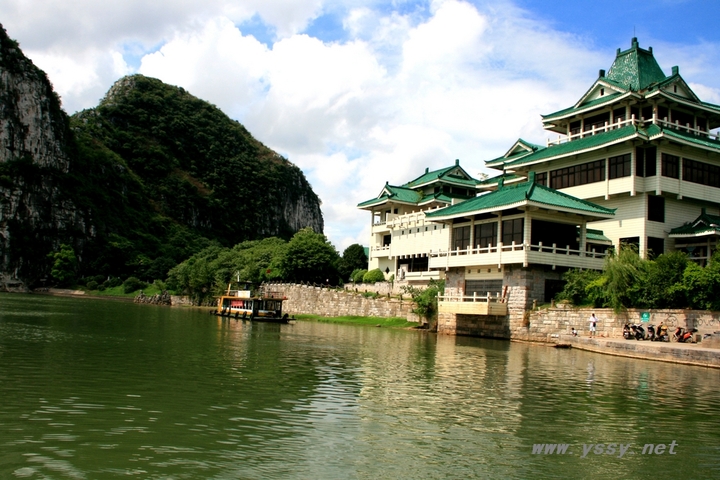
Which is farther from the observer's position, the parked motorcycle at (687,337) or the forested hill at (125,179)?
the forested hill at (125,179)

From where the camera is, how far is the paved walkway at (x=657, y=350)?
24.2 meters

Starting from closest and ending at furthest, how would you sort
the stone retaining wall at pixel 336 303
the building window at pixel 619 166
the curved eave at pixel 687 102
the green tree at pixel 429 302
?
the building window at pixel 619 166
the curved eave at pixel 687 102
the green tree at pixel 429 302
the stone retaining wall at pixel 336 303

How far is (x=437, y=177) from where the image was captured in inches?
2539

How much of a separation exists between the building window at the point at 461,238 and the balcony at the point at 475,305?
3504 mm

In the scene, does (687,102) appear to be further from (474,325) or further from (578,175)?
(474,325)

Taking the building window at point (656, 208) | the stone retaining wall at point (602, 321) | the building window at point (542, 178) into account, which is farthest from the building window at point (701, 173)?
the stone retaining wall at point (602, 321)

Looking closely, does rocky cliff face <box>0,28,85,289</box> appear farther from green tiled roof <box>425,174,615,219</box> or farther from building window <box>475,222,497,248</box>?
green tiled roof <box>425,174,615,219</box>

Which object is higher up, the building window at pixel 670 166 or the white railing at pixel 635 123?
the white railing at pixel 635 123

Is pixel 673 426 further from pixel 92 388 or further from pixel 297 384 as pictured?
pixel 92 388

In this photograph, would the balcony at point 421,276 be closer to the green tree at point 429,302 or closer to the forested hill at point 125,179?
the green tree at point 429,302

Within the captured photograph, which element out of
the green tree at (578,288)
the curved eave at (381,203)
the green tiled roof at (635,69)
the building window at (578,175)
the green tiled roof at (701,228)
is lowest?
the green tree at (578,288)

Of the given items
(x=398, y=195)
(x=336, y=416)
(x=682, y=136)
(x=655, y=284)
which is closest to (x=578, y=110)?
(x=682, y=136)

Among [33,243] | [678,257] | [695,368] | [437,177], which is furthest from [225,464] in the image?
[33,243]

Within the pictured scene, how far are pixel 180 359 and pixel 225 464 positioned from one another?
1269 centimetres
